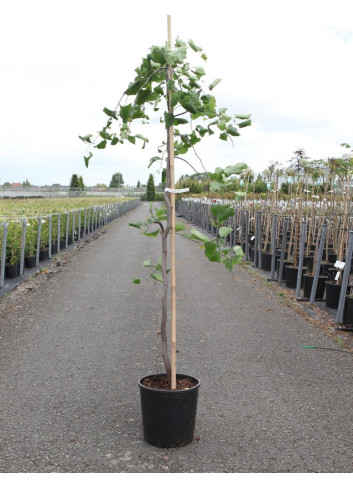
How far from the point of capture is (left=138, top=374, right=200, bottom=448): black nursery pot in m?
3.54

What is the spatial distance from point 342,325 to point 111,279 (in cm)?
514

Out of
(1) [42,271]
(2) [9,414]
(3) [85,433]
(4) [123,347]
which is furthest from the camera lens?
(1) [42,271]

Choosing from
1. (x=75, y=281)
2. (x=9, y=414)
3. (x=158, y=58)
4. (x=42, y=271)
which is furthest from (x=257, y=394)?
(x=42, y=271)

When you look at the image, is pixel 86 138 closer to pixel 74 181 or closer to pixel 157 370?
pixel 157 370

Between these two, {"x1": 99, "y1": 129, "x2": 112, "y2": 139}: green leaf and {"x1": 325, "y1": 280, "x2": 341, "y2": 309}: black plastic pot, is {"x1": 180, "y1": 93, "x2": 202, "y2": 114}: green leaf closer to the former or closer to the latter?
{"x1": 99, "y1": 129, "x2": 112, "y2": 139}: green leaf

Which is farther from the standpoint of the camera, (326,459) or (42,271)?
(42,271)

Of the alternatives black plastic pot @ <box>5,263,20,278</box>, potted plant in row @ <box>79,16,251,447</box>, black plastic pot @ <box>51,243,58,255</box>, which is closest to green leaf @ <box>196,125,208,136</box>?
potted plant in row @ <box>79,16,251,447</box>

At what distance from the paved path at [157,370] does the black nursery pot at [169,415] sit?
0.28ft

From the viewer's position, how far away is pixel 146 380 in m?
3.90

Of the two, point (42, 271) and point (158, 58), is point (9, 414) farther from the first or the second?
point (42, 271)

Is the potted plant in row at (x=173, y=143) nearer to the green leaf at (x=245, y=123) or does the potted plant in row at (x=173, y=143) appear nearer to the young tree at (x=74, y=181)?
the green leaf at (x=245, y=123)

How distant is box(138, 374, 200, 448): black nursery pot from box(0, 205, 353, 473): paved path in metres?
0.09

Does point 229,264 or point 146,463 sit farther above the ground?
point 229,264

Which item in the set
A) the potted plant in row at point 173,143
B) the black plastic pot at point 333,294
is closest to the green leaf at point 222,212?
the potted plant in row at point 173,143
